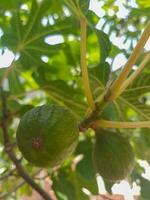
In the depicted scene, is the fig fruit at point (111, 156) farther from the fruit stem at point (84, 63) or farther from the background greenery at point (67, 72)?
the fruit stem at point (84, 63)

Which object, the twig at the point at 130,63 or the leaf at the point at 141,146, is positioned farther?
the leaf at the point at 141,146

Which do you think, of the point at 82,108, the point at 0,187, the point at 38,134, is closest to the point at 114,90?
the point at 38,134

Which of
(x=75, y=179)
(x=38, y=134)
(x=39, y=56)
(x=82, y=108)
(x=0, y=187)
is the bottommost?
(x=0, y=187)

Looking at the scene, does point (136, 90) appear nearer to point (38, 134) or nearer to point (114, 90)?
point (114, 90)

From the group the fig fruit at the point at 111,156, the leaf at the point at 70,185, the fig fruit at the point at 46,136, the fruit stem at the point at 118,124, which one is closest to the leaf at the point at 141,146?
the leaf at the point at 70,185

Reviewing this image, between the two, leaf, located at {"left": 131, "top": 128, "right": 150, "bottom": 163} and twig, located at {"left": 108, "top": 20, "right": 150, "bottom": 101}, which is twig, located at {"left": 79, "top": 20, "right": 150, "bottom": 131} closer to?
twig, located at {"left": 108, "top": 20, "right": 150, "bottom": 101}

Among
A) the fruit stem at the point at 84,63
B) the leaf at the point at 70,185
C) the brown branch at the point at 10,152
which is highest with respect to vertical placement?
the fruit stem at the point at 84,63
